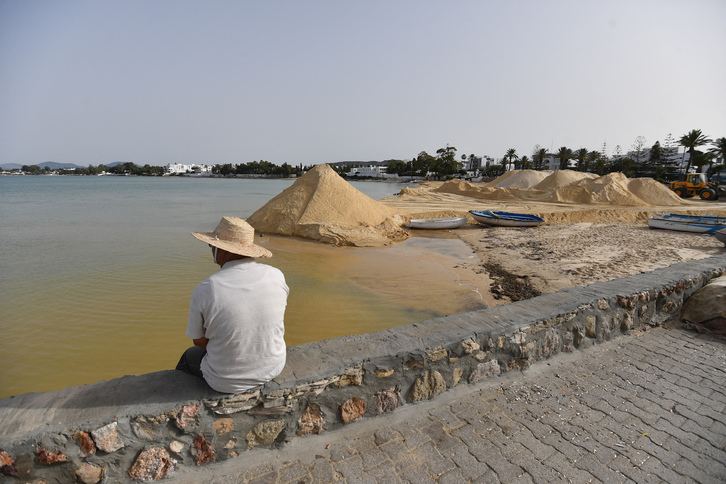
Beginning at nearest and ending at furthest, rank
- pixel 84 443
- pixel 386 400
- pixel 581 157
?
pixel 84 443 < pixel 386 400 < pixel 581 157

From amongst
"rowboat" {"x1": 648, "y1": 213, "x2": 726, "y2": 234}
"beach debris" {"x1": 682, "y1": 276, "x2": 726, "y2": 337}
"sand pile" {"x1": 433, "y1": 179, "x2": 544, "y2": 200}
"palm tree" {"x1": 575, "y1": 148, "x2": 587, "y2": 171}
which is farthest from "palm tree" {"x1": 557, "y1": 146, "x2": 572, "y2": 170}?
"beach debris" {"x1": 682, "y1": 276, "x2": 726, "y2": 337}

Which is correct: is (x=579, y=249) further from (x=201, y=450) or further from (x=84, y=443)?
(x=84, y=443)

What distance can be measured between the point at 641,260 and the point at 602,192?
1888 centimetres

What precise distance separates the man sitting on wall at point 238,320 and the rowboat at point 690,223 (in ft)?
57.9

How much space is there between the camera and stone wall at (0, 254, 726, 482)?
1888 mm

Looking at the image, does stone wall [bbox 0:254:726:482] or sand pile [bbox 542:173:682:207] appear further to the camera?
sand pile [bbox 542:173:682:207]

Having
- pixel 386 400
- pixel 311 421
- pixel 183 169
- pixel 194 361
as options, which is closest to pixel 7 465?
pixel 194 361

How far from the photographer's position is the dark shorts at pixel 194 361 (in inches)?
90.2

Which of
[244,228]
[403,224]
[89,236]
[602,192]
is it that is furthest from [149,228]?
[602,192]

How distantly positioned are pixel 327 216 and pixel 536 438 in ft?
46.4

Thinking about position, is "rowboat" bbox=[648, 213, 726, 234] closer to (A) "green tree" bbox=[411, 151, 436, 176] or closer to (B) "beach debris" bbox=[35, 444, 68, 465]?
(B) "beach debris" bbox=[35, 444, 68, 465]

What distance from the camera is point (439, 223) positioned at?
1769cm

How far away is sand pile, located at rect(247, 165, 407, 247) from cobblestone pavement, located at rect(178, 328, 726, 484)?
11.4m

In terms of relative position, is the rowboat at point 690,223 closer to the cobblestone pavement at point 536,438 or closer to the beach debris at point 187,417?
the cobblestone pavement at point 536,438
